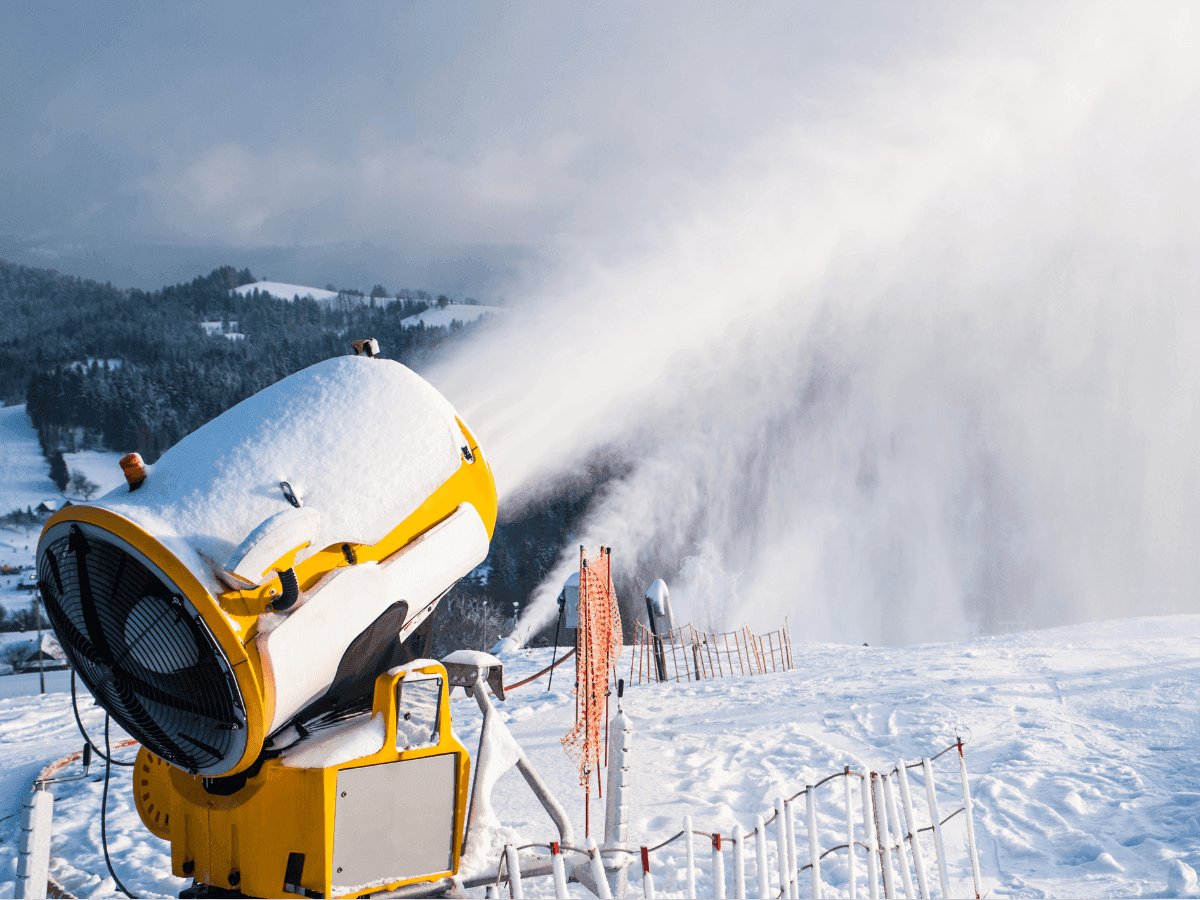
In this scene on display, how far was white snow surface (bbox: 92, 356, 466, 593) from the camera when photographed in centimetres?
303

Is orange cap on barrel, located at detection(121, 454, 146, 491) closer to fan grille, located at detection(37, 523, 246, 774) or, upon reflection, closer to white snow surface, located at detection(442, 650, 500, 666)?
fan grille, located at detection(37, 523, 246, 774)

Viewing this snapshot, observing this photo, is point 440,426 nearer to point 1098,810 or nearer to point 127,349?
point 1098,810

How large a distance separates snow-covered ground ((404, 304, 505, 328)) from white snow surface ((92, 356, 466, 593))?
14159 cm

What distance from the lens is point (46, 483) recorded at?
8956cm

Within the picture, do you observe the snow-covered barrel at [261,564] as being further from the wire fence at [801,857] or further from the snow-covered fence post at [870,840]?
the snow-covered fence post at [870,840]

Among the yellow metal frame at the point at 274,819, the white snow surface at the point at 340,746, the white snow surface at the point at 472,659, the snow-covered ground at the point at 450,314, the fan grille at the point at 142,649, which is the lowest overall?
the yellow metal frame at the point at 274,819

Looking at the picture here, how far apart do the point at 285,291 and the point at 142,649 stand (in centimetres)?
19266

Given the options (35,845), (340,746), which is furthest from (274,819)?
(35,845)

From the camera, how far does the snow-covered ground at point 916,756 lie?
18.1ft

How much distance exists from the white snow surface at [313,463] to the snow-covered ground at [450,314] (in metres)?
142

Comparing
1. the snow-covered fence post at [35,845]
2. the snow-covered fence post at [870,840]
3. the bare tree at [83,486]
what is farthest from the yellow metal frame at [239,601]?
the bare tree at [83,486]

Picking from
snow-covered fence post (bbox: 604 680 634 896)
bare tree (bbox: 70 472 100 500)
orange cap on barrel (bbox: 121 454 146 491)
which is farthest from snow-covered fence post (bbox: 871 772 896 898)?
bare tree (bbox: 70 472 100 500)

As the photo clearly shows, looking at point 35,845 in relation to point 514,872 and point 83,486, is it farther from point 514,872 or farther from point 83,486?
point 83,486

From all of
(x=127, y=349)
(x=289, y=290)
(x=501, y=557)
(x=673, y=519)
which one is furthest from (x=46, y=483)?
(x=289, y=290)
